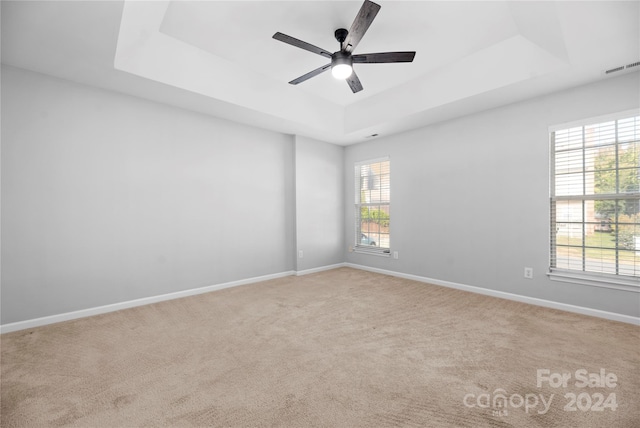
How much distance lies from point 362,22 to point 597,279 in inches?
140

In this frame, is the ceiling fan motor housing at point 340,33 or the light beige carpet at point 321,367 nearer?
the light beige carpet at point 321,367

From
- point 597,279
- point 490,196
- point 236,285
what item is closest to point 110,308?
point 236,285

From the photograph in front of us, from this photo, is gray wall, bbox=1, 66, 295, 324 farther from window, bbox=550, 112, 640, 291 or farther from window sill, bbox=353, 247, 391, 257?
window, bbox=550, 112, 640, 291

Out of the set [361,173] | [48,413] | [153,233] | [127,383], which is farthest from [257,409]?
[361,173]

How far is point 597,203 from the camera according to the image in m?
3.06

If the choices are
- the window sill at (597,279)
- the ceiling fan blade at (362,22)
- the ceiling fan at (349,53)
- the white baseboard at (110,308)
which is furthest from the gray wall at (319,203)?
the window sill at (597,279)

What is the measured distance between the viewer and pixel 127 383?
188cm

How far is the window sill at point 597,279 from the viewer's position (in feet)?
9.23

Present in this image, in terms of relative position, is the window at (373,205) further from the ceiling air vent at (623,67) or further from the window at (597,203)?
the ceiling air vent at (623,67)

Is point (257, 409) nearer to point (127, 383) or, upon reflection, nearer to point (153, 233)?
point (127, 383)

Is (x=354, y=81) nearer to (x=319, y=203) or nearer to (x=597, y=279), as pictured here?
(x=319, y=203)

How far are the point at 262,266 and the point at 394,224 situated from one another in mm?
2431

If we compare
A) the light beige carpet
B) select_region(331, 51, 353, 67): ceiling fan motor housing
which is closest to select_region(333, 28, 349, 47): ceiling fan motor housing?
select_region(331, 51, 353, 67): ceiling fan motor housing

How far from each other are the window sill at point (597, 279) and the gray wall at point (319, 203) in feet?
11.2
